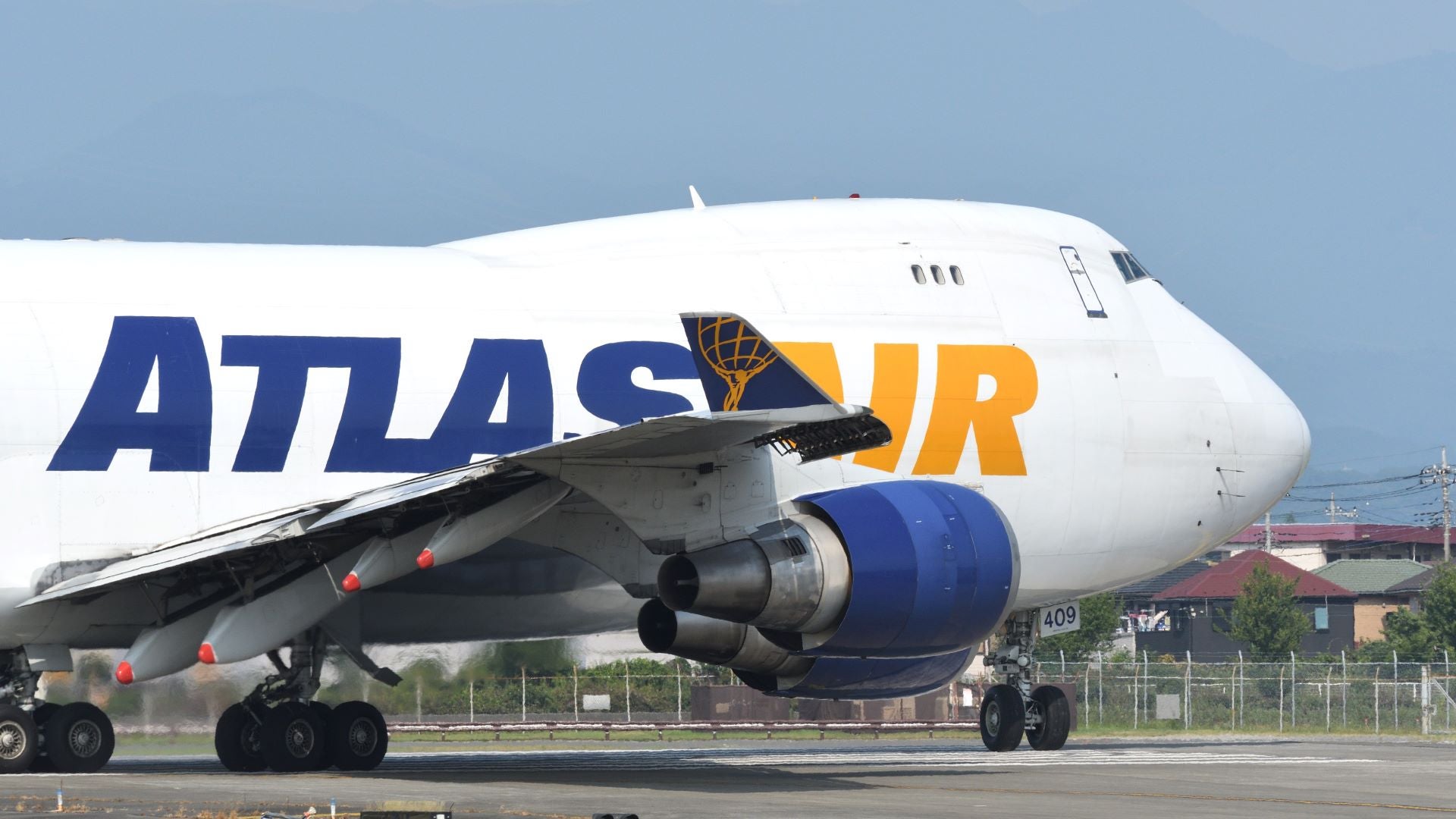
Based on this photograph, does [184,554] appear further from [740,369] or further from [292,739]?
[740,369]

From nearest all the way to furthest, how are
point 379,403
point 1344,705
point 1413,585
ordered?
1. point 379,403
2. point 1344,705
3. point 1413,585

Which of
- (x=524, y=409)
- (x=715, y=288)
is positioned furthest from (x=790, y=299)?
(x=524, y=409)

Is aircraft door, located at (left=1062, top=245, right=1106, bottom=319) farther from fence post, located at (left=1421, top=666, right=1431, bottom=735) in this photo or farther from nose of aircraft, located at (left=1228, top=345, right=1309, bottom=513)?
fence post, located at (left=1421, top=666, right=1431, bottom=735)

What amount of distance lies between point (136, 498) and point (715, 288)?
669cm

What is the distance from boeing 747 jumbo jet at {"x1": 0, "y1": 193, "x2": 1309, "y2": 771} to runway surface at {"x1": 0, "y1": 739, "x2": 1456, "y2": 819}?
1.22 metres

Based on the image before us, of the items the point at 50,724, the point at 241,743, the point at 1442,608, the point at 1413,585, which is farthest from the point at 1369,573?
the point at 50,724

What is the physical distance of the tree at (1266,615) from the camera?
70.1 m

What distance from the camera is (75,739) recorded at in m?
20.9

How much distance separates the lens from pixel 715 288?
2242 cm

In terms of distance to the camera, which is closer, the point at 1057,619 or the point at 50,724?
the point at 50,724

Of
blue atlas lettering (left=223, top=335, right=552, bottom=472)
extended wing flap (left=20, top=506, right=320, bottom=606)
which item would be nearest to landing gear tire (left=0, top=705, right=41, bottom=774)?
extended wing flap (left=20, top=506, right=320, bottom=606)

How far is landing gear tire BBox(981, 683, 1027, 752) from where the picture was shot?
24047 mm

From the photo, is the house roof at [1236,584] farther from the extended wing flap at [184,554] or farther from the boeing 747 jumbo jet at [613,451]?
the extended wing flap at [184,554]

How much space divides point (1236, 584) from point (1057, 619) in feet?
235
